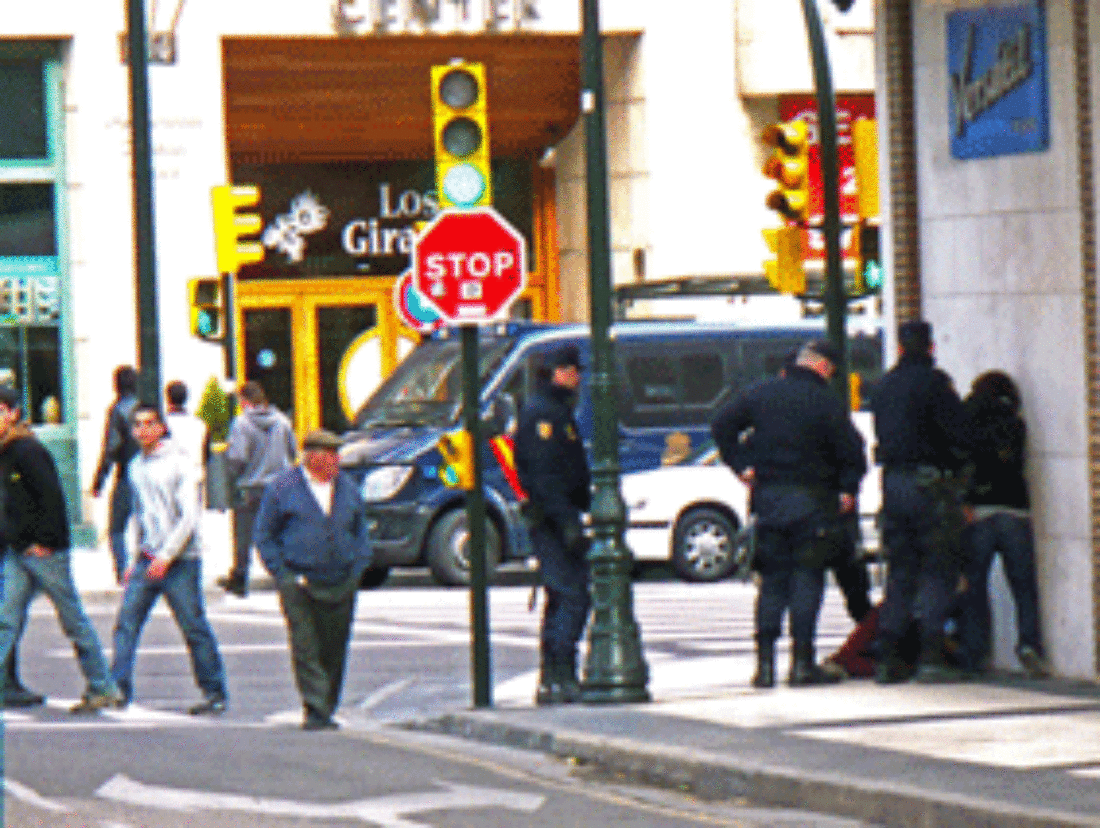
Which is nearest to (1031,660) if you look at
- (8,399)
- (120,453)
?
(8,399)

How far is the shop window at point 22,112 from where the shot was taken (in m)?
30.3

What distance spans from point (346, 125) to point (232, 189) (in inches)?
325

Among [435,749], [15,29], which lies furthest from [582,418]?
[435,749]

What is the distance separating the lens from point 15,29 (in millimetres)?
29938

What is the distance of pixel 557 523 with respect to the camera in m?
15.3

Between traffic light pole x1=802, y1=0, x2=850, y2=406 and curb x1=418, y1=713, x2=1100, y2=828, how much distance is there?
599cm

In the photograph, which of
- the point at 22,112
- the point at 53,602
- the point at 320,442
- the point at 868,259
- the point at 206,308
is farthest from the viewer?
Result: the point at 22,112

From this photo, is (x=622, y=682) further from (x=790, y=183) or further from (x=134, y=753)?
(x=790, y=183)

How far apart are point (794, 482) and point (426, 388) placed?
36.3 ft

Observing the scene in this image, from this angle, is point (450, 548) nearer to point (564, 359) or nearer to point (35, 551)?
point (35, 551)

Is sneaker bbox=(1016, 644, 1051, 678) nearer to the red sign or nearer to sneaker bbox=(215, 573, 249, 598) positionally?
sneaker bbox=(215, 573, 249, 598)

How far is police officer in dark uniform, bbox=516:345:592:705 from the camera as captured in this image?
50.1ft

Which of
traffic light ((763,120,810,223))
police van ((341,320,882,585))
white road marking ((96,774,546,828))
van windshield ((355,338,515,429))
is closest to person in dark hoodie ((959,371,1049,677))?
white road marking ((96,774,546,828))

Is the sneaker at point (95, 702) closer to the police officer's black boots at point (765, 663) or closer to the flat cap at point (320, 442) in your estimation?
the flat cap at point (320, 442)
